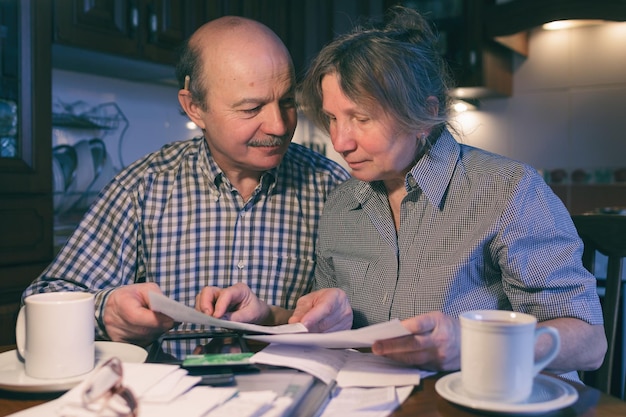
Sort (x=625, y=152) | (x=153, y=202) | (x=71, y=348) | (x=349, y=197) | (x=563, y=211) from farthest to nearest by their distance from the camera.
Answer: (x=625, y=152) → (x=153, y=202) → (x=349, y=197) → (x=563, y=211) → (x=71, y=348)

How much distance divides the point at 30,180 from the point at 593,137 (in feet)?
8.10

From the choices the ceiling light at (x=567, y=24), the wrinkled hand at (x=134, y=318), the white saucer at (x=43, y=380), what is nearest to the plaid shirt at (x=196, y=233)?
the wrinkled hand at (x=134, y=318)

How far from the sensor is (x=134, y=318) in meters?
1.02

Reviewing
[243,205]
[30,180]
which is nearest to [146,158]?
[243,205]

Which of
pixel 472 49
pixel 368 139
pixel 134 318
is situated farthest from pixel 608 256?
pixel 472 49

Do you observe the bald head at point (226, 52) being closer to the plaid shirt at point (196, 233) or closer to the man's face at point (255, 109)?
the man's face at point (255, 109)

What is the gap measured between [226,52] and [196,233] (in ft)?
1.37

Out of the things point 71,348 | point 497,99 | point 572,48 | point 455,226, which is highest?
point 572,48

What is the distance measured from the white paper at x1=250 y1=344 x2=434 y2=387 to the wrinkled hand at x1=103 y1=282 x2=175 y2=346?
0.21 m

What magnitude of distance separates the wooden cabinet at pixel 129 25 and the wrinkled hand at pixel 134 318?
1349mm

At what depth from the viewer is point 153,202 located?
4.98 feet

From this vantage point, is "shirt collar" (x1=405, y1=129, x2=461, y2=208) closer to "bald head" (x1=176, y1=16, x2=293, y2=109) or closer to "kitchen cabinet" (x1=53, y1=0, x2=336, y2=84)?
"bald head" (x1=176, y1=16, x2=293, y2=109)

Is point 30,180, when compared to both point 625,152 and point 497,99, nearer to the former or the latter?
point 497,99

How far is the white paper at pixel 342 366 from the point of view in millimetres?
844
